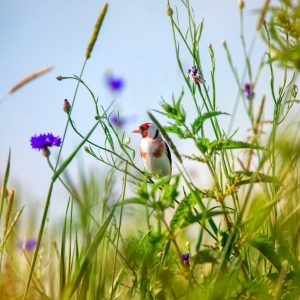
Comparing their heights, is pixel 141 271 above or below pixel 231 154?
below

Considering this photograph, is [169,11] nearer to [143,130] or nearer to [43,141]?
[43,141]

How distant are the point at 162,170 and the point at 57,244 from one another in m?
1.87

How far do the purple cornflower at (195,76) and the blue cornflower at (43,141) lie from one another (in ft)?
1.90

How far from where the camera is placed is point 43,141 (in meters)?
1.91

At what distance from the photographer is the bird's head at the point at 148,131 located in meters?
4.45

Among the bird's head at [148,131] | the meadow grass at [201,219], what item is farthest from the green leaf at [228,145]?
the bird's head at [148,131]

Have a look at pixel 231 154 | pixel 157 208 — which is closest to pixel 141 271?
pixel 157 208

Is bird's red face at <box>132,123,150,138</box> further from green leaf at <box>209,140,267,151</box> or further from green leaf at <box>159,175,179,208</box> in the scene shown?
green leaf at <box>159,175,179,208</box>

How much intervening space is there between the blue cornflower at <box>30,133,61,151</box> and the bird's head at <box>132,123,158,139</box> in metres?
2.48

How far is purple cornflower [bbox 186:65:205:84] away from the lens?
206cm

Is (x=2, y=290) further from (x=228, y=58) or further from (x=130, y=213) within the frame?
(x=228, y=58)

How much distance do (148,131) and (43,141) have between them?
259 centimetres

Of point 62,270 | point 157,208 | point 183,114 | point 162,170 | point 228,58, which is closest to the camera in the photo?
point 157,208

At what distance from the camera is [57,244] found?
2238mm
